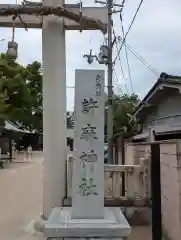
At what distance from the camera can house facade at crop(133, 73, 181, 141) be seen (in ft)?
31.9

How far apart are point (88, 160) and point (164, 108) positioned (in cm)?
709

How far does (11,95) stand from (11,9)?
2493 cm

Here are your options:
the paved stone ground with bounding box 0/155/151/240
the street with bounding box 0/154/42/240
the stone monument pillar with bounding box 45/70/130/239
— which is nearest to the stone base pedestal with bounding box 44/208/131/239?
the stone monument pillar with bounding box 45/70/130/239

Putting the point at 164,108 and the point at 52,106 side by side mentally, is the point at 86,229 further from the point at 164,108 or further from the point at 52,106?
the point at 164,108

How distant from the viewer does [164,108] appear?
11648 mm

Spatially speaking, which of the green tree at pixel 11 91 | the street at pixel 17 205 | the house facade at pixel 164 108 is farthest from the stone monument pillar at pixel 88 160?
the green tree at pixel 11 91

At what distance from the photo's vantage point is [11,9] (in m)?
8.00

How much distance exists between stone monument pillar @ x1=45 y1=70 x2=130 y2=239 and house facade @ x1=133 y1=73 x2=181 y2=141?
→ 13.6 feet

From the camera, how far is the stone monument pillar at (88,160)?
4871 mm

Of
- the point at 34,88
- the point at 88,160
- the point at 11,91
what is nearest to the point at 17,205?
the point at 88,160

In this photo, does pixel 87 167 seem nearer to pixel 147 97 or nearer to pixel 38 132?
pixel 147 97

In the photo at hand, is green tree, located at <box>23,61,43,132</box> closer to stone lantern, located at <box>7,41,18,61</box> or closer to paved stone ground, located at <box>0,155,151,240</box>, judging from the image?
paved stone ground, located at <box>0,155,151,240</box>

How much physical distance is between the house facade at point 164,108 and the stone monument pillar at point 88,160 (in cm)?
413

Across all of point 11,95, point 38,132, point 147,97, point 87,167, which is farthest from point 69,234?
point 38,132
